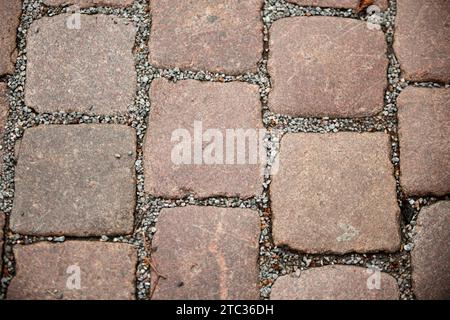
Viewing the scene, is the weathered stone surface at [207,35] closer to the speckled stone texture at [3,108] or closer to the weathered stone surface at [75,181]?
the weathered stone surface at [75,181]

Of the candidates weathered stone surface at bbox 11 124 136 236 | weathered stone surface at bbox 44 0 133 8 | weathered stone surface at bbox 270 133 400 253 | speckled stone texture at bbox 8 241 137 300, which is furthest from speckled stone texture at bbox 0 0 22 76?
weathered stone surface at bbox 270 133 400 253

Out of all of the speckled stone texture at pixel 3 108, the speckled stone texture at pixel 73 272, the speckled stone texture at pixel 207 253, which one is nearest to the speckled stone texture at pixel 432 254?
the speckled stone texture at pixel 207 253

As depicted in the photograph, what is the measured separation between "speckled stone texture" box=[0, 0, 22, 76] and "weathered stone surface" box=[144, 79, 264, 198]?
60cm

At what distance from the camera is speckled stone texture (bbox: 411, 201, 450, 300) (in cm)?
155

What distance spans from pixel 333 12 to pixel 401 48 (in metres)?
0.32

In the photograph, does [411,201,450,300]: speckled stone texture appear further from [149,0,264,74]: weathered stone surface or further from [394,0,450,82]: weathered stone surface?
[149,0,264,74]: weathered stone surface

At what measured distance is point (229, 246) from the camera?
1.55 m

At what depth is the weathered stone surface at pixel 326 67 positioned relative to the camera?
166cm

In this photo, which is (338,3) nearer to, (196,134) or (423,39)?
(423,39)

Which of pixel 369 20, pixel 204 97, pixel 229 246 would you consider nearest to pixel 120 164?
pixel 204 97

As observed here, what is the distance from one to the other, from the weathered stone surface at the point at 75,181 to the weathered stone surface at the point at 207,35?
369 mm

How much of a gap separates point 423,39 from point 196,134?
1031 millimetres

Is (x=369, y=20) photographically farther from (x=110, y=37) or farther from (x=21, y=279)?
(x=21, y=279)

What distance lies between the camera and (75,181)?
5.21 feet
